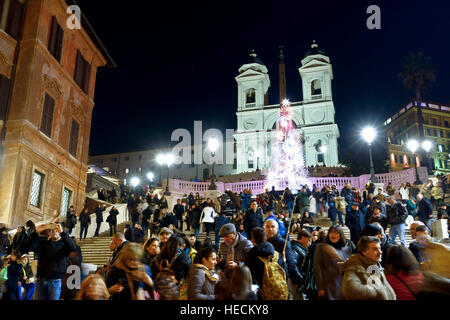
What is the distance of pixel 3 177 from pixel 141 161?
56207 millimetres

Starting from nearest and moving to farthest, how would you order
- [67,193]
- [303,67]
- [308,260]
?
[308,260]
[67,193]
[303,67]

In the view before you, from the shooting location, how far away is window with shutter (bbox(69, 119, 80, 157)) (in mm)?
23933

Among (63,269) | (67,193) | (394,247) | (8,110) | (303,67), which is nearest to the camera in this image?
(394,247)

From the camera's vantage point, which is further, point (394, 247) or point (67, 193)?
point (67, 193)

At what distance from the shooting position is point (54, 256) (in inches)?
286

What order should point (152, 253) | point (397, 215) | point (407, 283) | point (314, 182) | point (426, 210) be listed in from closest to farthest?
point (407, 283) → point (152, 253) → point (397, 215) → point (426, 210) → point (314, 182)

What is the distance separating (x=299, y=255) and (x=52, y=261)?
4253 mm

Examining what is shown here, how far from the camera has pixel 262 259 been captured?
17.9ft

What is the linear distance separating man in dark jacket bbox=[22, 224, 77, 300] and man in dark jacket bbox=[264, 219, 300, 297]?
3.53 m

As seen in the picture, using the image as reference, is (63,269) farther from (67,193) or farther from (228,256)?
(67,193)

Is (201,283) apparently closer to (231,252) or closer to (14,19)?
(231,252)

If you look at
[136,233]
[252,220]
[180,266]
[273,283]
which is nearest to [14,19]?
[136,233]

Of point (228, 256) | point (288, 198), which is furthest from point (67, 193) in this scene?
point (228, 256)
